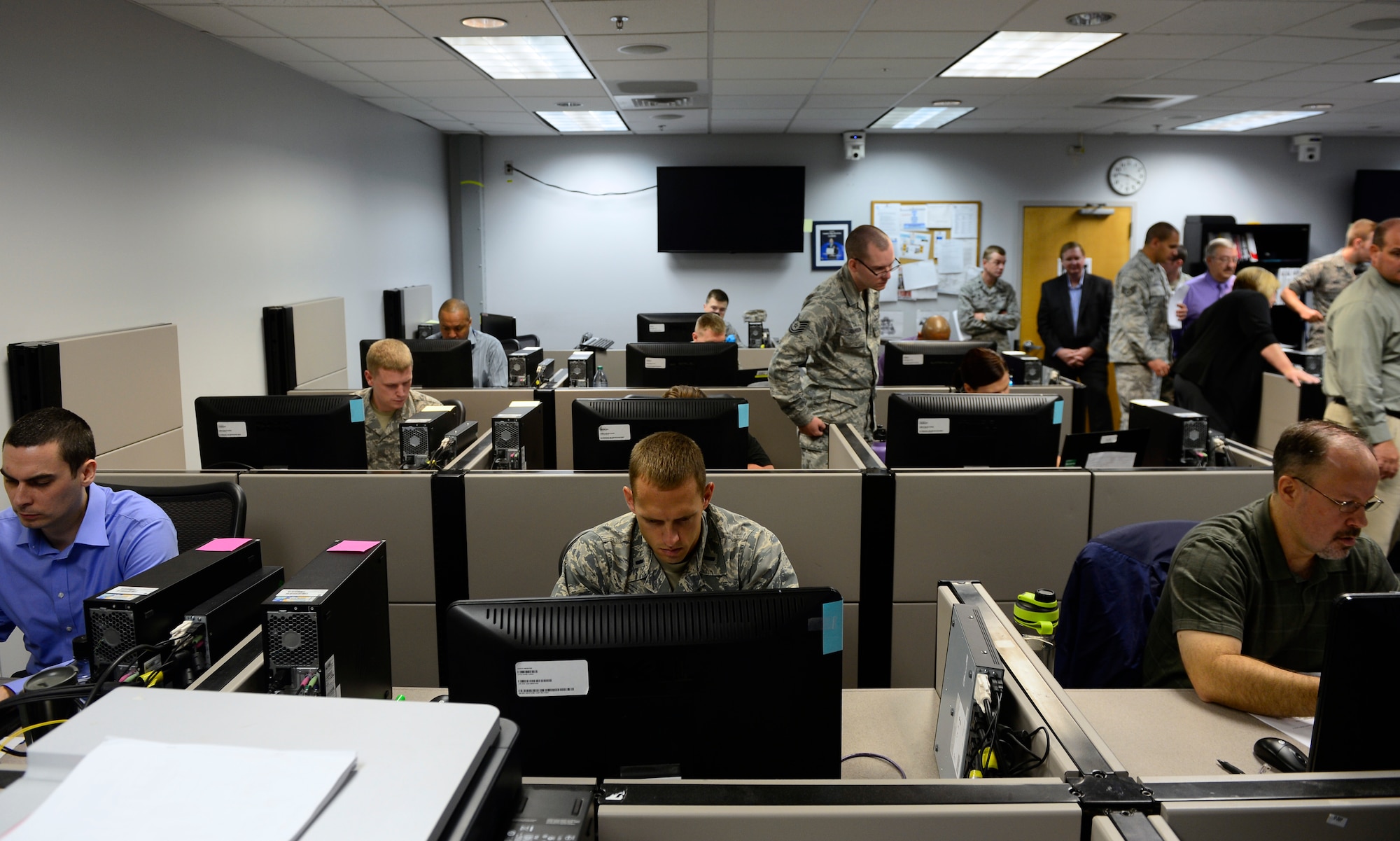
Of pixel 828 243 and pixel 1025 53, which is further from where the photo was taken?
pixel 828 243

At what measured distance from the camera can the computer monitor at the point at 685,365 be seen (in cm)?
400

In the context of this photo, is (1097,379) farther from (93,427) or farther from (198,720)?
(198,720)

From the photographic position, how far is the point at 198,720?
2.47 ft

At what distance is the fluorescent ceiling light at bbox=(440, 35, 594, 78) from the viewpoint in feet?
14.5

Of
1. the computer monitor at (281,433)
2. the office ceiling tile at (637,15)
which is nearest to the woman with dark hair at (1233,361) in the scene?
the office ceiling tile at (637,15)

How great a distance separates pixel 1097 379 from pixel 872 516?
15.5 ft

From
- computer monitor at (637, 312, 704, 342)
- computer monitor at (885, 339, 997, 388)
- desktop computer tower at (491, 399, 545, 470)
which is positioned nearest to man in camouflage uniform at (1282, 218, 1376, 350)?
computer monitor at (885, 339, 997, 388)

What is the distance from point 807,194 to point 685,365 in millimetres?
4714

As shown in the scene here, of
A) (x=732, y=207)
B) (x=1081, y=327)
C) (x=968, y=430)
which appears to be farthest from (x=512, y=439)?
(x=732, y=207)

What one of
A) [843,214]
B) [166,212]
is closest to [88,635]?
[166,212]

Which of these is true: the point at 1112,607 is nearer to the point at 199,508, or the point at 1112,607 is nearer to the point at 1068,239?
the point at 199,508

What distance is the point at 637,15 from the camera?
3.87 metres

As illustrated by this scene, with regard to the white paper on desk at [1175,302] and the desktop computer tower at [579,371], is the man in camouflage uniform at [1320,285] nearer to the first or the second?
the white paper on desk at [1175,302]

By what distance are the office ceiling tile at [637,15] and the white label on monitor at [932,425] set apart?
84.9 inches
